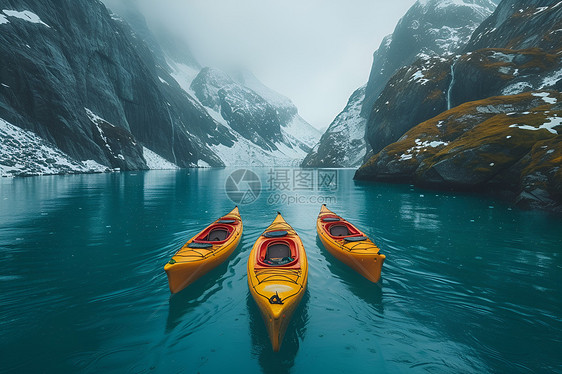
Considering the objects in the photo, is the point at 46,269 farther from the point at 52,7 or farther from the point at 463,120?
the point at 52,7

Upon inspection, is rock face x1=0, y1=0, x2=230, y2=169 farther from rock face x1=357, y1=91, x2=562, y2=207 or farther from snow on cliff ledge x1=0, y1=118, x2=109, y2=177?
rock face x1=357, y1=91, x2=562, y2=207

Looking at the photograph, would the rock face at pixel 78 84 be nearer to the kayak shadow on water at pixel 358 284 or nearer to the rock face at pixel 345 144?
the kayak shadow on water at pixel 358 284

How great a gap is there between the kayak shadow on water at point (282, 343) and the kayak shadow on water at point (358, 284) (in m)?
2.33

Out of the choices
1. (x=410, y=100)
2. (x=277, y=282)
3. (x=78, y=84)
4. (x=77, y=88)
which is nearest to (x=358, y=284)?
(x=277, y=282)

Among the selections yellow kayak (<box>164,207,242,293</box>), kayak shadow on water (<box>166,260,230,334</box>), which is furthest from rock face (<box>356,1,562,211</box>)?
kayak shadow on water (<box>166,260,230,334</box>)

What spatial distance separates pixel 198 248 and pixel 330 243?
6214mm

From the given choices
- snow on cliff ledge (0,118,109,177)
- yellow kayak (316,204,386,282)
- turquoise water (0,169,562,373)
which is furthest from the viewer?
snow on cliff ledge (0,118,109,177)

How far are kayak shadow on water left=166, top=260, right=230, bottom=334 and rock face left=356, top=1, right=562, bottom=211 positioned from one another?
1025 inches

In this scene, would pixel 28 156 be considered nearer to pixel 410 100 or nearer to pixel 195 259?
pixel 195 259

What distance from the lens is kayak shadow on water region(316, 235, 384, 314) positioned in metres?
8.38

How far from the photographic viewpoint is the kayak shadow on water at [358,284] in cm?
838

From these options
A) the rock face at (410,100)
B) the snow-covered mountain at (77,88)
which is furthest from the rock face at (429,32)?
the snow-covered mountain at (77,88)

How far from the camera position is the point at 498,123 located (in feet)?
105

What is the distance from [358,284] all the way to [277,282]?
4.03m
